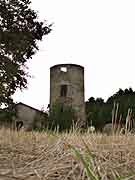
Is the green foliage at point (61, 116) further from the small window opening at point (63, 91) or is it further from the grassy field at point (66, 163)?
the grassy field at point (66, 163)

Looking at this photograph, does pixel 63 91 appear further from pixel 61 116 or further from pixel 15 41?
pixel 15 41

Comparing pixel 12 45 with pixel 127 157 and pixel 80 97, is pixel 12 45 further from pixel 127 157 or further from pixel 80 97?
pixel 80 97

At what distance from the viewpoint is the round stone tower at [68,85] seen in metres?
33.4

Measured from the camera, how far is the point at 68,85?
3406 centimetres

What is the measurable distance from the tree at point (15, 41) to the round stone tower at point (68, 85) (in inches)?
625

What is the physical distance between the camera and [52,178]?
183cm

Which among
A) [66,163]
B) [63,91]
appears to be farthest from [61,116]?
[66,163]

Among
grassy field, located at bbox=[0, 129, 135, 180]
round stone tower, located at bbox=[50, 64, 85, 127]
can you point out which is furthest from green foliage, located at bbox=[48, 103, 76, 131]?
grassy field, located at bbox=[0, 129, 135, 180]

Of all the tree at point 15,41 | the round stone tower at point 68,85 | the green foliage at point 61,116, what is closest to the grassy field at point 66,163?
the tree at point 15,41

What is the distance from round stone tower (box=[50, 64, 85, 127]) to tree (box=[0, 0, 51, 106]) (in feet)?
52.1

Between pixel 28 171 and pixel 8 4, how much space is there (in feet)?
48.3

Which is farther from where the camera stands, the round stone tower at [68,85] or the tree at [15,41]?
the round stone tower at [68,85]

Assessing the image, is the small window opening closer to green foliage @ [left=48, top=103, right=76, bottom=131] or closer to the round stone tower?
the round stone tower

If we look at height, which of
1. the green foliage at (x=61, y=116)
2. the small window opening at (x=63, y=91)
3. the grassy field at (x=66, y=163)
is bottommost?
the grassy field at (x=66, y=163)
